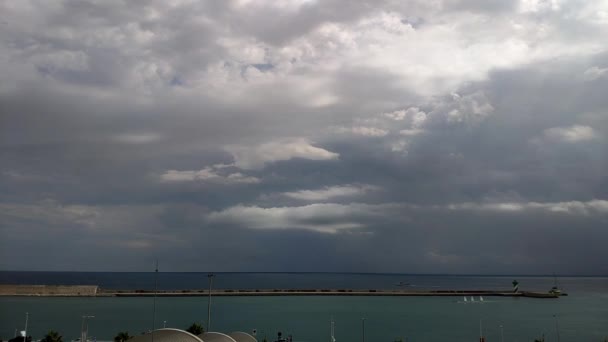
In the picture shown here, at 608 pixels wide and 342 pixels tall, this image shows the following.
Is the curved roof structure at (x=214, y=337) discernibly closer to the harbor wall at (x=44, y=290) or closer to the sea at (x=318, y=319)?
the sea at (x=318, y=319)

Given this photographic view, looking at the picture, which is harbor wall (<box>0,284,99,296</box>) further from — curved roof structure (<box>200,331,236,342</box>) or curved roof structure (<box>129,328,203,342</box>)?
curved roof structure (<box>129,328,203,342</box>)

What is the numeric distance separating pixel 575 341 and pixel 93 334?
85526 mm

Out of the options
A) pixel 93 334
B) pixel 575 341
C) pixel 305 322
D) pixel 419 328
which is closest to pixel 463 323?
pixel 419 328

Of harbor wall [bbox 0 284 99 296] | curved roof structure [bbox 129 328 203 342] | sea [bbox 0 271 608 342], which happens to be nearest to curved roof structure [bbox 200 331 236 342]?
curved roof structure [bbox 129 328 203 342]

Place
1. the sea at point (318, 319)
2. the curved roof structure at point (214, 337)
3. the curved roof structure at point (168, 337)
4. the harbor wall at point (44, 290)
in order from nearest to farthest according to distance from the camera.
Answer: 1. the curved roof structure at point (168, 337)
2. the curved roof structure at point (214, 337)
3. the sea at point (318, 319)
4. the harbor wall at point (44, 290)

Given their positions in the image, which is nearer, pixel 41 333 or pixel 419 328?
pixel 41 333

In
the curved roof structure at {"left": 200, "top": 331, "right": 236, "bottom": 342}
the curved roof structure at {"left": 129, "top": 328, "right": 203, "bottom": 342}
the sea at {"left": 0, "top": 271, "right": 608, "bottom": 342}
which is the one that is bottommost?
the sea at {"left": 0, "top": 271, "right": 608, "bottom": 342}

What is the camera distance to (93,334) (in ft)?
277

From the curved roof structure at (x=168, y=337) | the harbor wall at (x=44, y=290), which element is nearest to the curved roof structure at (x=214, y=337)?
the curved roof structure at (x=168, y=337)

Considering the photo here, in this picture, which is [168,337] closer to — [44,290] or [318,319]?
[318,319]

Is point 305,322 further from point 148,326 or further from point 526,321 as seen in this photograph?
point 526,321

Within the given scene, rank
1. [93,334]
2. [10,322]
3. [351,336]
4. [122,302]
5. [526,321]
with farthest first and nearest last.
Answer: [122,302] < [526,321] < [10,322] < [351,336] < [93,334]

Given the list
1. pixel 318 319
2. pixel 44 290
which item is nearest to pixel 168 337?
pixel 318 319

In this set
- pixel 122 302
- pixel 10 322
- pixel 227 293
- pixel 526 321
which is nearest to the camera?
pixel 10 322
